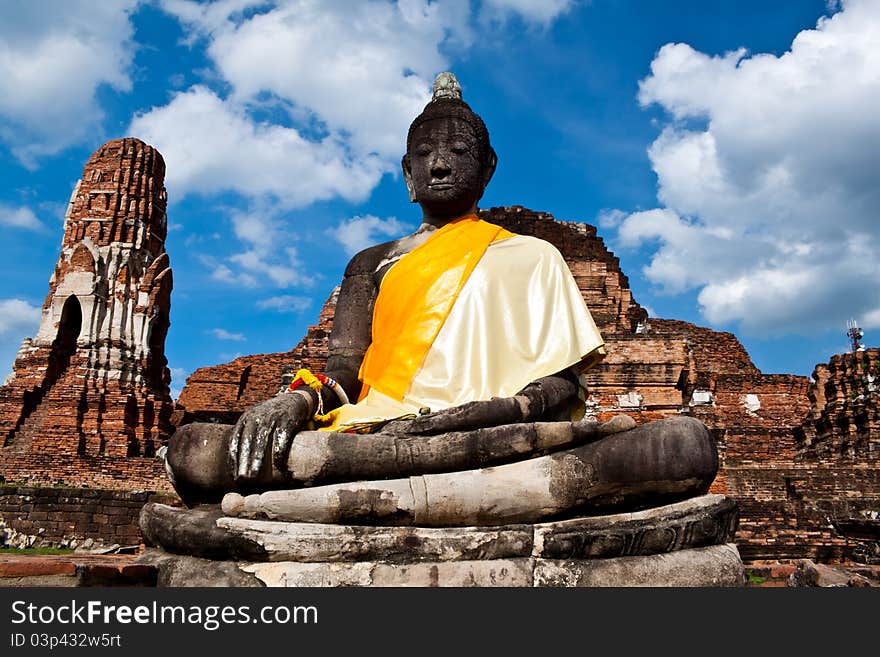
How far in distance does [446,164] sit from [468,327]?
41.6 inches

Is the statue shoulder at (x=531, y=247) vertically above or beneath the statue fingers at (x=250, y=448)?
above

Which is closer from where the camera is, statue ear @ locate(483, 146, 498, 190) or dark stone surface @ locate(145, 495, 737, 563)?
dark stone surface @ locate(145, 495, 737, 563)

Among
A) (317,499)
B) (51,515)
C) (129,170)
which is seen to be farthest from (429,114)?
(129,170)

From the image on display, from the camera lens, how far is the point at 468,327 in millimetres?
4125

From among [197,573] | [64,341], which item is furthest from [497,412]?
[64,341]

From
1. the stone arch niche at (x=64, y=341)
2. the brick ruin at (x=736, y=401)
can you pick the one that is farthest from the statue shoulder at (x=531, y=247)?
the stone arch niche at (x=64, y=341)

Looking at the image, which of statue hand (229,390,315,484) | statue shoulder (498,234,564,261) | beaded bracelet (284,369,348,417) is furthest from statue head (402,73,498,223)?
statue hand (229,390,315,484)

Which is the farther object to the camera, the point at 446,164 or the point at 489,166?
the point at 489,166

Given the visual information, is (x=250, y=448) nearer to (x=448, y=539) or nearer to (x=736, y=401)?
(x=448, y=539)

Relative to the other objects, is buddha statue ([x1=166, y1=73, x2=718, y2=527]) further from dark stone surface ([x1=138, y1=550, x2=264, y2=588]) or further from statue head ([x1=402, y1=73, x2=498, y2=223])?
dark stone surface ([x1=138, y1=550, x2=264, y2=588])

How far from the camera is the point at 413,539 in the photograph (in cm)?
296

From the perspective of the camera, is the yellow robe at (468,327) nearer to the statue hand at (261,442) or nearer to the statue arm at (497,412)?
the statue arm at (497,412)

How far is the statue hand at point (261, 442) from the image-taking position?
125 inches

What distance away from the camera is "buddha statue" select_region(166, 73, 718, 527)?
124 inches
